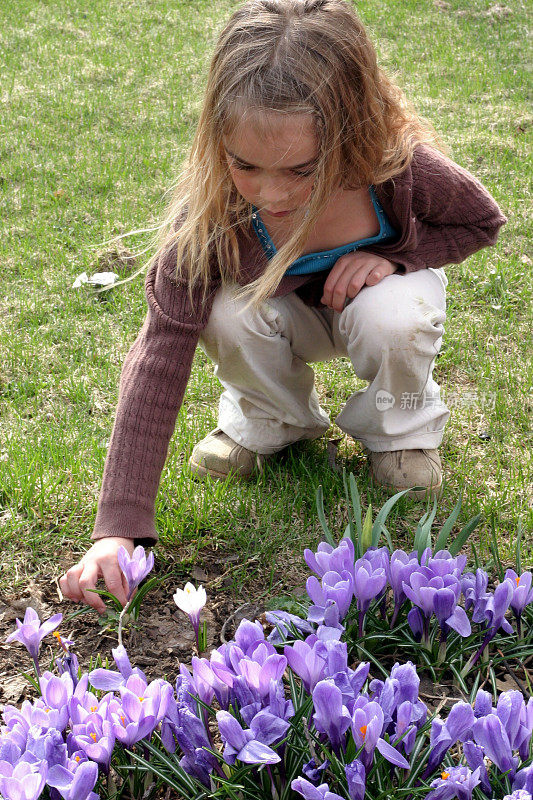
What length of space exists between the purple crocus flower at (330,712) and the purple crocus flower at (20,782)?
0.38 metres

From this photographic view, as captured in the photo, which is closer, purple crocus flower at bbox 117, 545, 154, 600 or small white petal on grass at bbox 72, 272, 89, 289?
purple crocus flower at bbox 117, 545, 154, 600

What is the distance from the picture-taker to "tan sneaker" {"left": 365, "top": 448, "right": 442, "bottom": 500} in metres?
2.22

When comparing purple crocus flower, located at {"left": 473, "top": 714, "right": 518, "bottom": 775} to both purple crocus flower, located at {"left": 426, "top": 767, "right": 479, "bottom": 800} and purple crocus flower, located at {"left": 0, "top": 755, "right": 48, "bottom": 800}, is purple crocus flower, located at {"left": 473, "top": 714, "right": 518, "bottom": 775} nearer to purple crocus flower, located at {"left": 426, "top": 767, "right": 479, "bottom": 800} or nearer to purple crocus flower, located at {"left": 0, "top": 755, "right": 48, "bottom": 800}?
purple crocus flower, located at {"left": 426, "top": 767, "right": 479, "bottom": 800}

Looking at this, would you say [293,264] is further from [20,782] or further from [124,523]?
[20,782]

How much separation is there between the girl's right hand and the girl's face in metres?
0.79

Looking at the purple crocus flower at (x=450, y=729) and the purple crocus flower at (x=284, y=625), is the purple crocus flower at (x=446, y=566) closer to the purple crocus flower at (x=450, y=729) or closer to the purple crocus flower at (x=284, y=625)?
the purple crocus flower at (x=284, y=625)

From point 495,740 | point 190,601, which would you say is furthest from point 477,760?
point 190,601

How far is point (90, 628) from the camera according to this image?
5.97 feet

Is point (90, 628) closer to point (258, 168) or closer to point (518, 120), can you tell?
point (258, 168)

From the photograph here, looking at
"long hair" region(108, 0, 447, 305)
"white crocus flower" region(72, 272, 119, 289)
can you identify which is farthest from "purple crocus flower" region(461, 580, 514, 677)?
"white crocus flower" region(72, 272, 119, 289)

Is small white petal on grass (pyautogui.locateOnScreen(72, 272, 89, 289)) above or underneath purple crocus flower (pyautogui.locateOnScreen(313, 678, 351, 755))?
underneath

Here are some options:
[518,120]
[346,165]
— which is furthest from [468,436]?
[518,120]

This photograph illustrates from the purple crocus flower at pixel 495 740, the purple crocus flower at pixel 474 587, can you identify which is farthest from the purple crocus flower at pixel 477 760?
the purple crocus flower at pixel 474 587

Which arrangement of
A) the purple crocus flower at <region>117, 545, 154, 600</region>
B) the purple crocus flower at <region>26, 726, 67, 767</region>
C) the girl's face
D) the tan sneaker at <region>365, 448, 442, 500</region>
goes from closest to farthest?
the purple crocus flower at <region>26, 726, 67, 767</region>, the purple crocus flower at <region>117, 545, 154, 600</region>, the girl's face, the tan sneaker at <region>365, 448, 442, 500</region>
